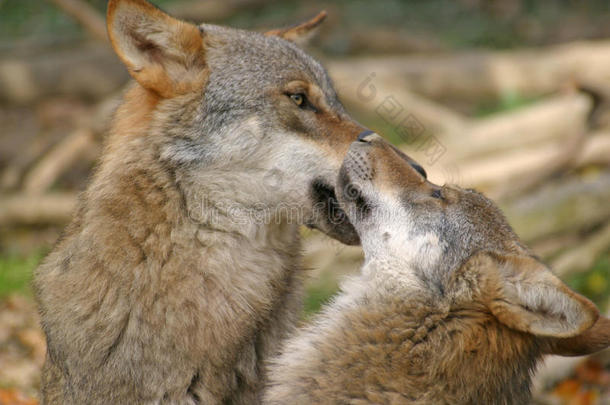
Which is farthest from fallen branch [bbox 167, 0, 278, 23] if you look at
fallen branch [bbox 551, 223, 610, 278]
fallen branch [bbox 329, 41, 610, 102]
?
fallen branch [bbox 551, 223, 610, 278]

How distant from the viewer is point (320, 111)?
418cm

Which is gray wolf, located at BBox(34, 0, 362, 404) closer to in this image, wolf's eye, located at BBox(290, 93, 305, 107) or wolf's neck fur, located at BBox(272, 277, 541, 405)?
wolf's eye, located at BBox(290, 93, 305, 107)

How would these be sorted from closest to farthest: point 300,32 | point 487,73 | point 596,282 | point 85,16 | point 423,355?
1. point 423,355
2. point 300,32
3. point 596,282
4. point 85,16
5. point 487,73

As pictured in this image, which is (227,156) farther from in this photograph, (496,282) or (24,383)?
(24,383)

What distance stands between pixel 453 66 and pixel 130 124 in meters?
8.22

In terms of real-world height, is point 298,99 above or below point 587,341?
above

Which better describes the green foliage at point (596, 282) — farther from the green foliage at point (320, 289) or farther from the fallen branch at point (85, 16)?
the fallen branch at point (85, 16)

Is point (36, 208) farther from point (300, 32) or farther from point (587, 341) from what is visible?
point (587, 341)

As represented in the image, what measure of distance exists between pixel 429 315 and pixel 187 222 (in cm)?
138

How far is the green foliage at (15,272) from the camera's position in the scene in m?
7.74

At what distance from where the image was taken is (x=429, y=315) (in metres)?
3.46

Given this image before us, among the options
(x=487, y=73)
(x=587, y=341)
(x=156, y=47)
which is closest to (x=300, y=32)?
(x=156, y=47)

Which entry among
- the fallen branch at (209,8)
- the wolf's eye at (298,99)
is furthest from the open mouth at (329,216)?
the fallen branch at (209,8)

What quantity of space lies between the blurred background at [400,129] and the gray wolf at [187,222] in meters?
2.33
